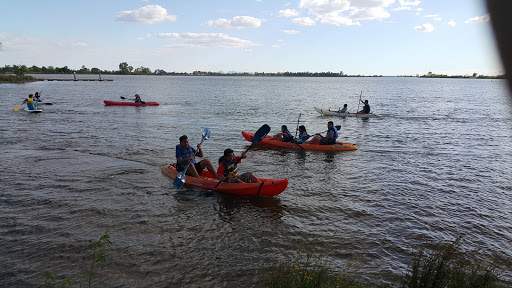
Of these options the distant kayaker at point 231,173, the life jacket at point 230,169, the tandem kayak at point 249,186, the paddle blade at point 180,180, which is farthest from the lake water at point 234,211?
the life jacket at point 230,169

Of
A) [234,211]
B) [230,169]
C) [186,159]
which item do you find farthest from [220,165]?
[234,211]

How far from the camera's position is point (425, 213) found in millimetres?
9961

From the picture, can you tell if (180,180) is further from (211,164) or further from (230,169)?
(230,169)

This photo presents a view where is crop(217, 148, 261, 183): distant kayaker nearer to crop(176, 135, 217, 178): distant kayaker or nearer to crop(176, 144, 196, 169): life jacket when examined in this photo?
crop(176, 135, 217, 178): distant kayaker

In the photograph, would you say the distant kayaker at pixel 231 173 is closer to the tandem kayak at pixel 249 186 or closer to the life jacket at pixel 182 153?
the tandem kayak at pixel 249 186

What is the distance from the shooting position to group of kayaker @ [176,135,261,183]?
11086 mm

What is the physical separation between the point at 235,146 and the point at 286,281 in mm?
13594

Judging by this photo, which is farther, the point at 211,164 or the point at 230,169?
the point at 211,164

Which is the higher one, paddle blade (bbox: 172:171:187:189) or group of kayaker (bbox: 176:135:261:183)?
group of kayaker (bbox: 176:135:261:183)

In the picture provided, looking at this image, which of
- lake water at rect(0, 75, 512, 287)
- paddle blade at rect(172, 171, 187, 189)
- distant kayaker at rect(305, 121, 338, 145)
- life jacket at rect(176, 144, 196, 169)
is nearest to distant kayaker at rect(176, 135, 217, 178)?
life jacket at rect(176, 144, 196, 169)

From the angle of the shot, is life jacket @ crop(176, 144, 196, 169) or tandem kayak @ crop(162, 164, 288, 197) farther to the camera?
life jacket @ crop(176, 144, 196, 169)

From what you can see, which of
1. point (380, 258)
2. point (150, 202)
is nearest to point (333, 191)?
point (380, 258)

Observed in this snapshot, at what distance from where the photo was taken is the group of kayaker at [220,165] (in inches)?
436

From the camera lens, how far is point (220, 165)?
11.6 m
